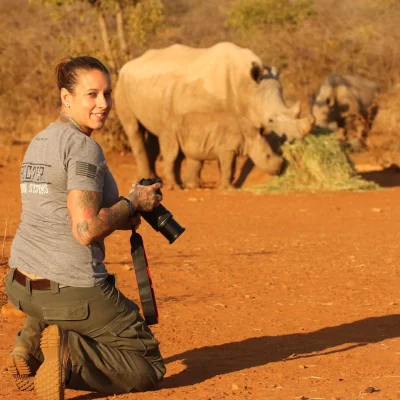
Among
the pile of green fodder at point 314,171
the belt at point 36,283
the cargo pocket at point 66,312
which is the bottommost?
the pile of green fodder at point 314,171

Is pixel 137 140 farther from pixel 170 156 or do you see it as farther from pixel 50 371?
pixel 50 371

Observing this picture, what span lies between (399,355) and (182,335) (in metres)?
1.28

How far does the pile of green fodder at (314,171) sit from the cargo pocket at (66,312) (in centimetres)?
1006

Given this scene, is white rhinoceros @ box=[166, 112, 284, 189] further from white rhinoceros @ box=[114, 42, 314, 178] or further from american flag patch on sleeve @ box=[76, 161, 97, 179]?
american flag patch on sleeve @ box=[76, 161, 97, 179]

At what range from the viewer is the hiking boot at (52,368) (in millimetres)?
4395

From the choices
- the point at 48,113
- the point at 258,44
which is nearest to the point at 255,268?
the point at 48,113

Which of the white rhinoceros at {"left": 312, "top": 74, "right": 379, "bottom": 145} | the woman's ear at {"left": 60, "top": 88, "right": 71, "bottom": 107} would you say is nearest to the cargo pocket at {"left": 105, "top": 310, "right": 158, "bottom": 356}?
the woman's ear at {"left": 60, "top": 88, "right": 71, "bottom": 107}

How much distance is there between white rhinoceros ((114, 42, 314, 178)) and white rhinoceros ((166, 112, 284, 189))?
0.48 feet

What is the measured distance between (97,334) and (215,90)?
10.6m

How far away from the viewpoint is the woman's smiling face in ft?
15.3

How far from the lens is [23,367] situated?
468cm

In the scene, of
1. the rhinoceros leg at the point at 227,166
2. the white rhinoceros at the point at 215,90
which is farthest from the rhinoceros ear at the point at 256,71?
the rhinoceros leg at the point at 227,166

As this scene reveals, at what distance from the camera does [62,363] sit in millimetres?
4438

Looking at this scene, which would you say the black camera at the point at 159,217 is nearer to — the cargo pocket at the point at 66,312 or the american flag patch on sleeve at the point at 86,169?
the american flag patch on sleeve at the point at 86,169
